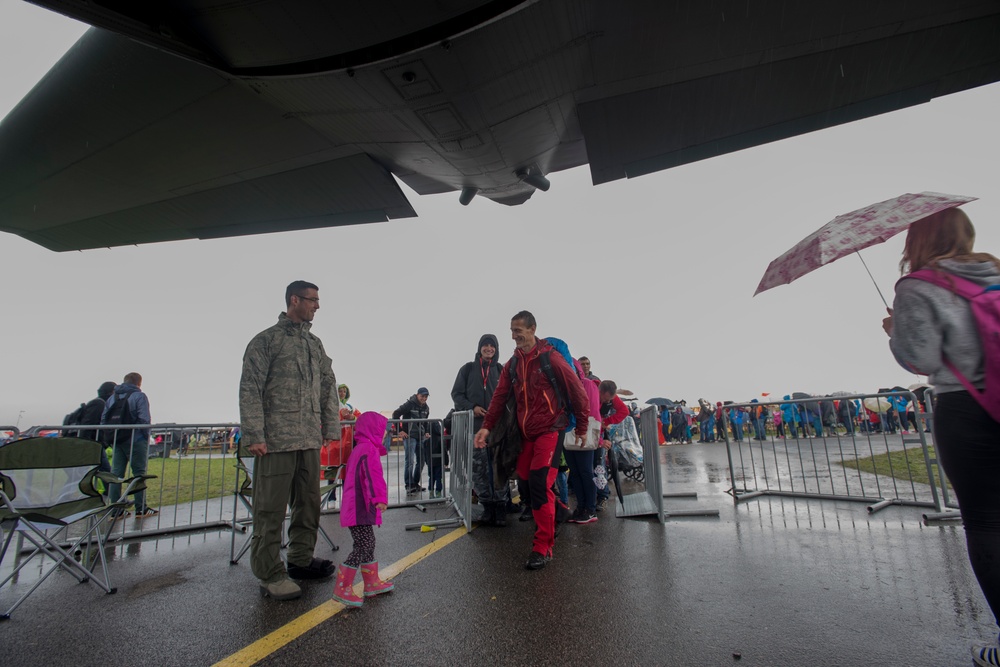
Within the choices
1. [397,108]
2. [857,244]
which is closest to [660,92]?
[397,108]

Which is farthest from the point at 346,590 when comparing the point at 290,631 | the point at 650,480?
the point at 650,480

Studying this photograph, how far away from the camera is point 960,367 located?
5.52ft

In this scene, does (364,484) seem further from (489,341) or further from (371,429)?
(489,341)

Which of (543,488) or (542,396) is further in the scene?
(542,396)

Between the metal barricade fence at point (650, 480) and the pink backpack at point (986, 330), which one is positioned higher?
the pink backpack at point (986, 330)

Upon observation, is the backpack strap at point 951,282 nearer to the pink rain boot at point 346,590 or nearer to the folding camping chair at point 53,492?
the pink rain boot at point 346,590

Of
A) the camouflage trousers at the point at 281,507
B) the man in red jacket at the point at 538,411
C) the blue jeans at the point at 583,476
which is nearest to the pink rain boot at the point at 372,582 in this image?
the camouflage trousers at the point at 281,507

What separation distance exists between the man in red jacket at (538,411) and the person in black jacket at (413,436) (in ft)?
14.3

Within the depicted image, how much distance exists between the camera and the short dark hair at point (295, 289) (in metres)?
3.40

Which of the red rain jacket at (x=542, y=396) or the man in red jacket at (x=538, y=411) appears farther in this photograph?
the red rain jacket at (x=542, y=396)

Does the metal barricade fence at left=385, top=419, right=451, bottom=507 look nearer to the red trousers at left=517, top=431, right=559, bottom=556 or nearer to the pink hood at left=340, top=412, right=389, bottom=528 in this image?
the red trousers at left=517, top=431, right=559, bottom=556

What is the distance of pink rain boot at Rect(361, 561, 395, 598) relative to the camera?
2750mm

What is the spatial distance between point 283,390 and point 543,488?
2.01 m

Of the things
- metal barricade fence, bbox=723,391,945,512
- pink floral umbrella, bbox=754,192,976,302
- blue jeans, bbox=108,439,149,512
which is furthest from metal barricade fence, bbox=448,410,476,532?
blue jeans, bbox=108,439,149,512
